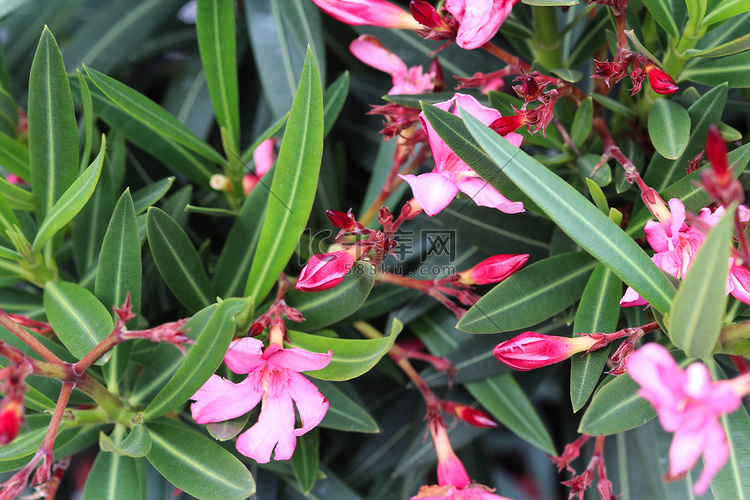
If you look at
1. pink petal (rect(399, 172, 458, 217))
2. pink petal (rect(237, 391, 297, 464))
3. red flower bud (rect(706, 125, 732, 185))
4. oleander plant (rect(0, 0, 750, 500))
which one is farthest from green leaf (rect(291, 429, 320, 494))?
red flower bud (rect(706, 125, 732, 185))

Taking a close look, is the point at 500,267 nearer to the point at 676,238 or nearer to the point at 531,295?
the point at 531,295

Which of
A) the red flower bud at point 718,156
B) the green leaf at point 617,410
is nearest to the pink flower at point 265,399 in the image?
the green leaf at point 617,410

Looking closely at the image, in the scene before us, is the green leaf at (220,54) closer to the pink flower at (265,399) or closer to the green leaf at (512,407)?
the pink flower at (265,399)

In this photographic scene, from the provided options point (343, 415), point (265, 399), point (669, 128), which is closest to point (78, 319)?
point (265, 399)

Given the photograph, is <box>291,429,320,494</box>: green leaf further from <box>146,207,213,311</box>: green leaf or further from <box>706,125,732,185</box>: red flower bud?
<box>706,125,732,185</box>: red flower bud

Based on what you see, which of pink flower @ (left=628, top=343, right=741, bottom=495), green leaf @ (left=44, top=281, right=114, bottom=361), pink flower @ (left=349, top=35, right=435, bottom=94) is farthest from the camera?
pink flower @ (left=349, top=35, right=435, bottom=94)

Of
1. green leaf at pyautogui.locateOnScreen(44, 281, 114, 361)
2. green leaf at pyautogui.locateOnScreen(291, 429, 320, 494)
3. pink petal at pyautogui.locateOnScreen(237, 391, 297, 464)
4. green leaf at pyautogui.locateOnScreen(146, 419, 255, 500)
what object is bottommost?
green leaf at pyautogui.locateOnScreen(291, 429, 320, 494)
